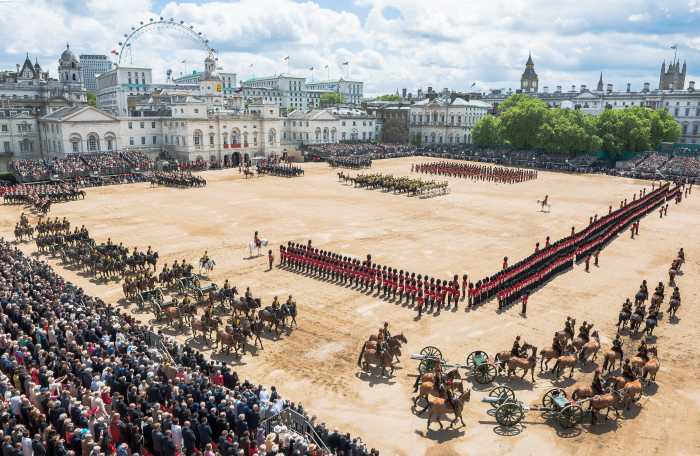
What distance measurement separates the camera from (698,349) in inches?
757

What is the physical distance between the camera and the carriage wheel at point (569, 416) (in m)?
14.1

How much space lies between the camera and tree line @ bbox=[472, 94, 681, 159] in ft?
247

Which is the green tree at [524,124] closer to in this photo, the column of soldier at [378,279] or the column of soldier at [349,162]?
the column of soldier at [349,162]

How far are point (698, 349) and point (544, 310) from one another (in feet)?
18.5

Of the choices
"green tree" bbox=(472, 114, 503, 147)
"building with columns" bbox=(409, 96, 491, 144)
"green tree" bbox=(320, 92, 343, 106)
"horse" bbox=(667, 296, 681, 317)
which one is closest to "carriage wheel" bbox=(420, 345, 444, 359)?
"horse" bbox=(667, 296, 681, 317)

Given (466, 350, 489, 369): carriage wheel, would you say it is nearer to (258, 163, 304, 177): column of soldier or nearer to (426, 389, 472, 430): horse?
(426, 389, 472, 430): horse

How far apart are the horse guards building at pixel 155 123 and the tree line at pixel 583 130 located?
111 feet

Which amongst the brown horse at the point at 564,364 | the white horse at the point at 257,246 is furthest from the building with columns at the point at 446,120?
the brown horse at the point at 564,364

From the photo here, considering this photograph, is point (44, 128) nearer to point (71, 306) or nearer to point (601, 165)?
point (71, 306)

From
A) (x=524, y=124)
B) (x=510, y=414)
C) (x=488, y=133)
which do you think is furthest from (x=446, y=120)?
(x=510, y=414)

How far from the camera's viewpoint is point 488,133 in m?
88.8

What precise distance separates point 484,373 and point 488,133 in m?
77.6

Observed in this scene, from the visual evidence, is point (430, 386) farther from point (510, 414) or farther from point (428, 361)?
point (510, 414)

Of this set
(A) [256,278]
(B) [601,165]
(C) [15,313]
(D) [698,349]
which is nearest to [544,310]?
(D) [698,349]
